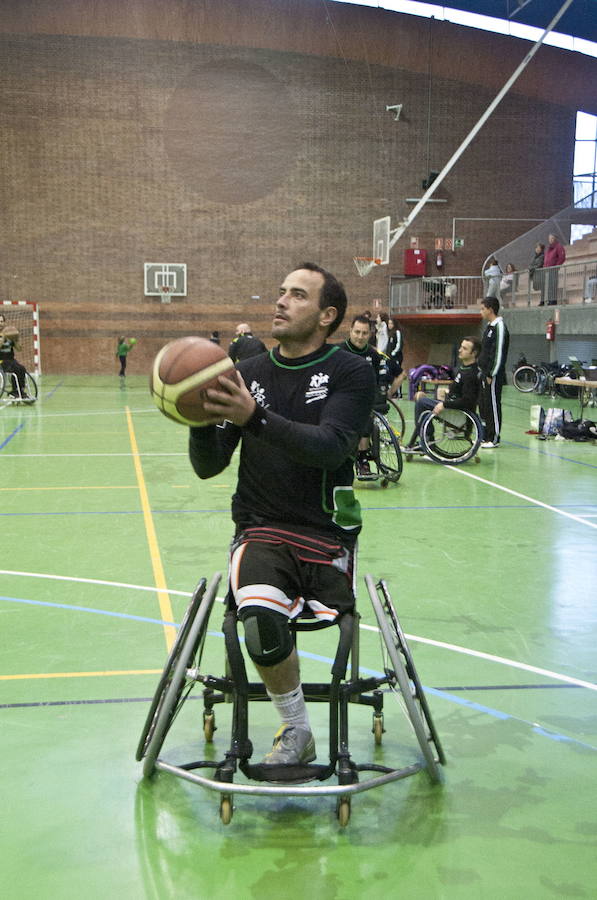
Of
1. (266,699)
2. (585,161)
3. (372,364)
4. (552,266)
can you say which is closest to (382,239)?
(552,266)

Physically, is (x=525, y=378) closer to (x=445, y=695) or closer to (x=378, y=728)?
(x=445, y=695)

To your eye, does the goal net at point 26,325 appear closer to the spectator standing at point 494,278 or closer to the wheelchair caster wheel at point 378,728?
the spectator standing at point 494,278

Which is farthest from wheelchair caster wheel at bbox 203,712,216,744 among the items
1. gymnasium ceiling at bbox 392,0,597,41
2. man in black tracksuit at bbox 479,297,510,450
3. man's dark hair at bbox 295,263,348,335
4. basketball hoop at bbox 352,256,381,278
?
gymnasium ceiling at bbox 392,0,597,41

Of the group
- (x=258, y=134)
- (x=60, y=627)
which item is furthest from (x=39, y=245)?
(x=60, y=627)

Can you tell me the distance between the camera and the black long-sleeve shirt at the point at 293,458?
293cm

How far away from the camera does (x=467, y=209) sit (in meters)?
27.1

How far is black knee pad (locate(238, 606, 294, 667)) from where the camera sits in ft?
8.79

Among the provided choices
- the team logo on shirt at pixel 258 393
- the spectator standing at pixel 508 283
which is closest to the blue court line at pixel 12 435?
the team logo on shirt at pixel 258 393

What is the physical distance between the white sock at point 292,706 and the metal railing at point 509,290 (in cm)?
1687

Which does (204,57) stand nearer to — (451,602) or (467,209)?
(467,209)

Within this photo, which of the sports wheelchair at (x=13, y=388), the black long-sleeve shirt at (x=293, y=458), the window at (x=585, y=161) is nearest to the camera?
the black long-sleeve shirt at (x=293, y=458)

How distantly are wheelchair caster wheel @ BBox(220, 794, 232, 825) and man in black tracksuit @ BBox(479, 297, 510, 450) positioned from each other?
8.62 meters

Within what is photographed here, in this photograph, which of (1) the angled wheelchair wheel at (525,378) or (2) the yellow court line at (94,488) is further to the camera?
(1) the angled wheelchair wheel at (525,378)

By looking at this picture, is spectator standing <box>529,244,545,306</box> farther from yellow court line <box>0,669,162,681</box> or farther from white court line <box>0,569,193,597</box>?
yellow court line <box>0,669,162,681</box>
